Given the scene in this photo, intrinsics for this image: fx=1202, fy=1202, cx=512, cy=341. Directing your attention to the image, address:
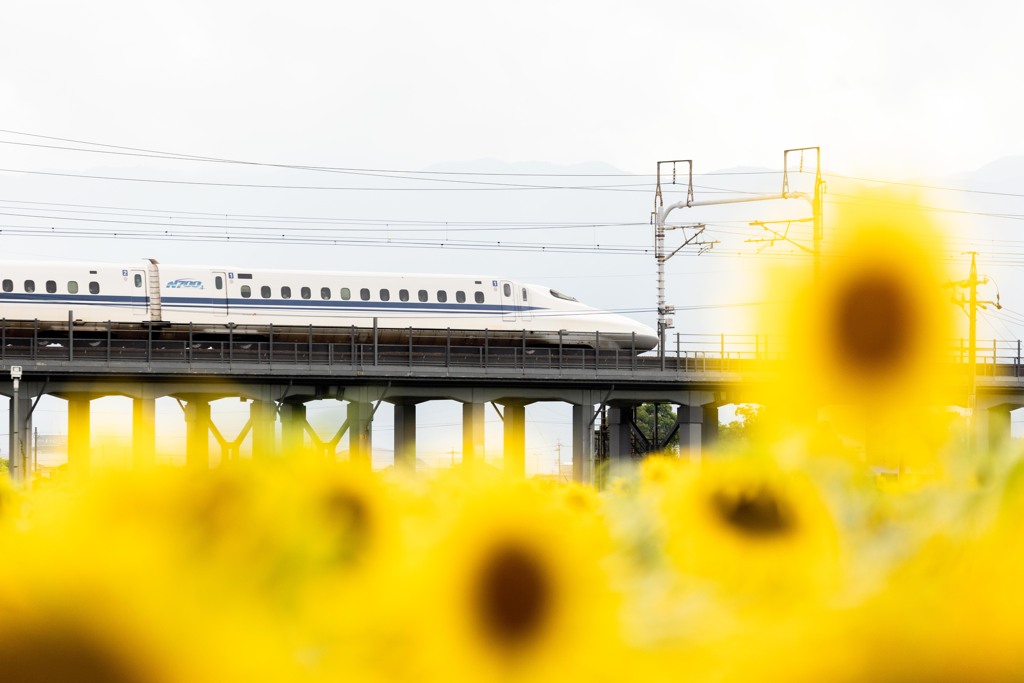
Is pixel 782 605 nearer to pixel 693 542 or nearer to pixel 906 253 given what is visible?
pixel 906 253

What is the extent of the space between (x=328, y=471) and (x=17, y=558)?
3.72 ft

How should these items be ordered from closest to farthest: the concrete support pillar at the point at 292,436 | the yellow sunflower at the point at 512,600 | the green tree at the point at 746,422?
the yellow sunflower at the point at 512,600 < the green tree at the point at 746,422 < the concrete support pillar at the point at 292,436

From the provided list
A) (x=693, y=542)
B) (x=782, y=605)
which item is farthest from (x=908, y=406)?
(x=693, y=542)

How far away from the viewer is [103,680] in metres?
1.01

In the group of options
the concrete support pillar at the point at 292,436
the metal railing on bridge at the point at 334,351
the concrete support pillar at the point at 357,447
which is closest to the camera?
the concrete support pillar at the point at 292,436

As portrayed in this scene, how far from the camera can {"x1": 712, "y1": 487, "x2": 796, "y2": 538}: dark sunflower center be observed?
1.90 meters

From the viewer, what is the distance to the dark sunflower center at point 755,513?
1.90 metres

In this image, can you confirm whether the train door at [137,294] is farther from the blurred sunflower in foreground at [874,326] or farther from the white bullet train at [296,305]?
the blurred sunflower in foreground at [874,326]

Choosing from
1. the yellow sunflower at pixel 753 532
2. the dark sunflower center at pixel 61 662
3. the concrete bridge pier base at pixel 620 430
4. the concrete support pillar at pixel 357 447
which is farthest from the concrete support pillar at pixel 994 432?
the concrete bridge pier base at pixel 620 430

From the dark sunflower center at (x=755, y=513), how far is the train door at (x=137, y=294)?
42.0 m

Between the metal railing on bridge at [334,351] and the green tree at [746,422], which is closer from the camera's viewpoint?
the green tree at [746,422]

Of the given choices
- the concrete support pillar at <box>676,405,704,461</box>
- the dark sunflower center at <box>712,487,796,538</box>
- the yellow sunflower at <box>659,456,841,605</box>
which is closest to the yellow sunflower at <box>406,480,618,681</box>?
the yellow sunflower at <box>659,456,841,605</box>

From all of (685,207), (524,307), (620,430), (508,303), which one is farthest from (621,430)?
(685,207)

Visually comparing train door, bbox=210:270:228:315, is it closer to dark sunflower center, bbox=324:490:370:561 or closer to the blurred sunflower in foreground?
dark sunflower center, bbox=324:490:370:561
